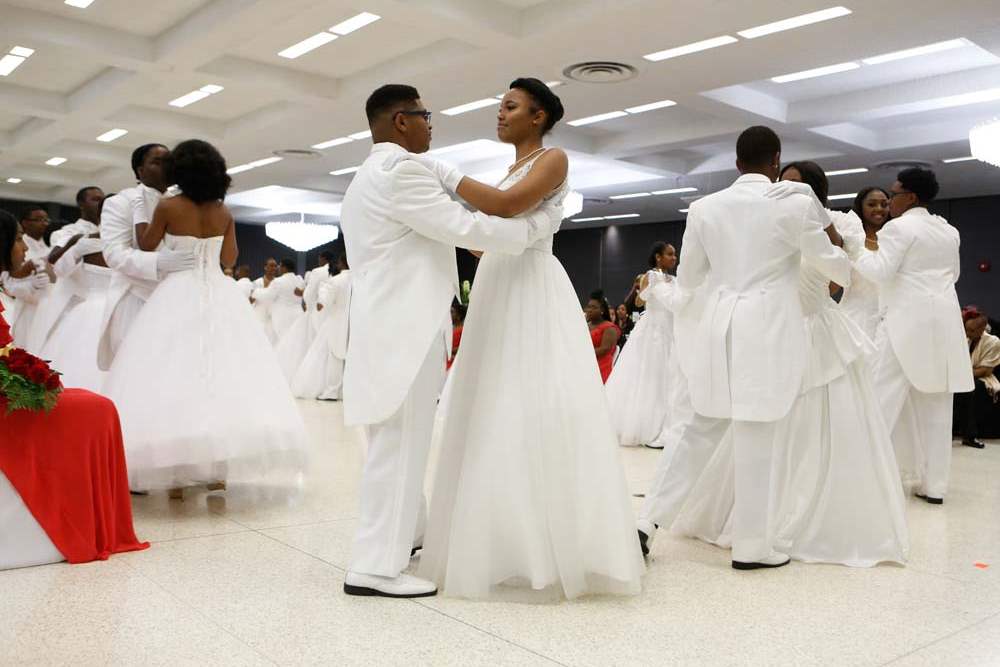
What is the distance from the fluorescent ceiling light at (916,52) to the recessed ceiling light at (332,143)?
7418 millimetres

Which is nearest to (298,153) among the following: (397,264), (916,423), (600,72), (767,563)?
(600,72)

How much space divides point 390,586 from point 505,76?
7.92 meters

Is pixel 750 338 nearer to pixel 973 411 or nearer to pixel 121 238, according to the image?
pixel 121 238

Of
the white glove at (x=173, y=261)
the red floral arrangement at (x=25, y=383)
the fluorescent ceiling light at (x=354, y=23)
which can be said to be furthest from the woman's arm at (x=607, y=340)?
the red floral arrangement at (x=25, y=383)

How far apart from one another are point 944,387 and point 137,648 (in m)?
4.37

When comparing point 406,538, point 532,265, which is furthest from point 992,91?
point 406,538

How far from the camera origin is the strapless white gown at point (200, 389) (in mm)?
3734

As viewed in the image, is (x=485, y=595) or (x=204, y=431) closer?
(x=485, y=595)

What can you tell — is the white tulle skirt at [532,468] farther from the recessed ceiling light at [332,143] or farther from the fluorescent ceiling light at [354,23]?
the recessed ceiling light at [332,143]

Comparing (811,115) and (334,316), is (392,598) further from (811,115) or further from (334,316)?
(811,115)

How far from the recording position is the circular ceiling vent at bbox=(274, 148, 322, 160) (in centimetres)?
1409

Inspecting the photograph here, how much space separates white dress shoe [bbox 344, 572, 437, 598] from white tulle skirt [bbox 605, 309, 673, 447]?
4.09 metres

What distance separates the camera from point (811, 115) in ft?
35.7

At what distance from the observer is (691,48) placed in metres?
8.69
